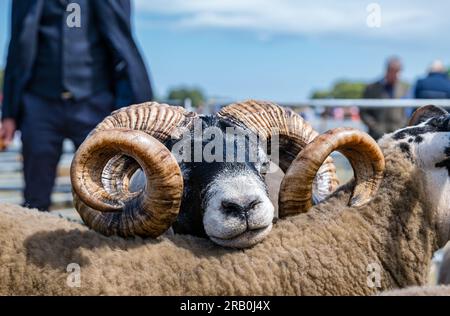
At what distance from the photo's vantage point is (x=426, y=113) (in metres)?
3.90

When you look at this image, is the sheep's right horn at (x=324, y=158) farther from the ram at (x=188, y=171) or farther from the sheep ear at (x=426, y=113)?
the sheep ear at (x=426, y=113)

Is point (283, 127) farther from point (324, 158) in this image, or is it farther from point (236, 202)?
point (236, 202)

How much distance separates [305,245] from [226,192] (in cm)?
41

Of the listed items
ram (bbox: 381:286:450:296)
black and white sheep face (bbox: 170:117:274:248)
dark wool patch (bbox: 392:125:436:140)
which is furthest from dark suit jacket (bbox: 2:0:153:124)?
ram (bbox: 381:286:450:296)

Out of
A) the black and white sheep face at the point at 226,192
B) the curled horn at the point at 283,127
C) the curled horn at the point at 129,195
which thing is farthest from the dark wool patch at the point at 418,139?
the curled horn at the point at 129,195

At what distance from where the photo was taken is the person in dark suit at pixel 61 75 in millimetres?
5691

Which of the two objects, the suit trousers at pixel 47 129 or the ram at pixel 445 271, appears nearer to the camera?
the ram at pixel 445 271

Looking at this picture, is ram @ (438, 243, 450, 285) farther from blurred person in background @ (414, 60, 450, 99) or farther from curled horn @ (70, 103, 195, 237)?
blurred person in background @ (414, 60, 450, 99)

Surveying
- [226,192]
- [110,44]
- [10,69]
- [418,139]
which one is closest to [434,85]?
[110,44]

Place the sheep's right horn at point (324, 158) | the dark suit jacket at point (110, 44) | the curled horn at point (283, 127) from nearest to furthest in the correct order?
1. the sheep's right horn at point (324, 158)
2. the curled horn at point (283, 127)
3. the dark suit jacket at point (110, 44)

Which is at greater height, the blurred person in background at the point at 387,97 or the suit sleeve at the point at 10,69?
the suit sleeve at the point at 10,69

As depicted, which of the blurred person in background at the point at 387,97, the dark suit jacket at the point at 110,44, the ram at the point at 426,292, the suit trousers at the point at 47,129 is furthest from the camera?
the blurred person in background at the point at 387,97

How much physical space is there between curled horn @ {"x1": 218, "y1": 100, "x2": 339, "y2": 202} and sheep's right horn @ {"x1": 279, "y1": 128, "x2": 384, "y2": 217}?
0.49m

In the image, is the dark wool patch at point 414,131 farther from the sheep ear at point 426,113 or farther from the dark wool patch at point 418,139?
the sheep ear at point 426,113
